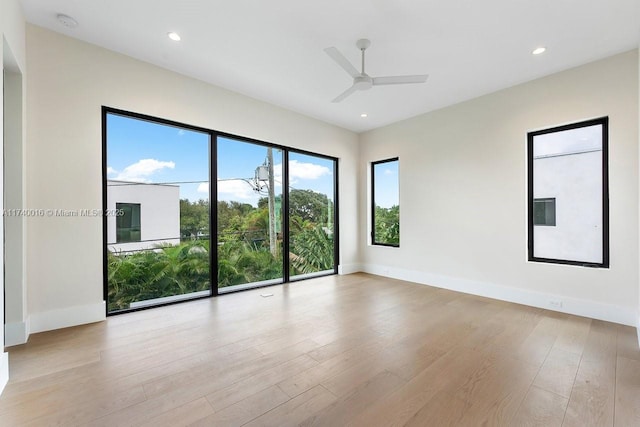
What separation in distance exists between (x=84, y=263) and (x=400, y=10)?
4.05 m

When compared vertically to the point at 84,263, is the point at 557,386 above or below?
below

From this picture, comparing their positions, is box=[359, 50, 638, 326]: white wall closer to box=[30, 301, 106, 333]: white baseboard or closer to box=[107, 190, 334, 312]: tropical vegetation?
box=[107, 190, 334, 312]: tropical vegetation

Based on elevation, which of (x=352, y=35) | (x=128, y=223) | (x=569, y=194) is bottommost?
(x=128, y=223)

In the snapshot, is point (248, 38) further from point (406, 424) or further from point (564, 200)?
point (564, 200)

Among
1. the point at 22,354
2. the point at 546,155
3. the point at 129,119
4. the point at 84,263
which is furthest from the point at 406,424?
the point at 129,119

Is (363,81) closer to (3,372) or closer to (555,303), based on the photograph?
(555,303)

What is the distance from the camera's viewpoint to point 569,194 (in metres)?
3.57

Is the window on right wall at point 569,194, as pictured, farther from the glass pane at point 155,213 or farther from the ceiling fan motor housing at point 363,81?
the glass pane at point 155,213

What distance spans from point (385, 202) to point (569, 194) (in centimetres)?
284

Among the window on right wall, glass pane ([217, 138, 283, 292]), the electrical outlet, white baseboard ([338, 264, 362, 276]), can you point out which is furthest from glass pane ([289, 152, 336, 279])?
the electrical outlet

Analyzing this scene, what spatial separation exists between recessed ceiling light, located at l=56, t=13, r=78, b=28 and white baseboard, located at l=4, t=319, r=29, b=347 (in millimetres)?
2855

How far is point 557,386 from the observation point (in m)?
1.96

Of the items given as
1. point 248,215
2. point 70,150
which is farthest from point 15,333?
point 248,215

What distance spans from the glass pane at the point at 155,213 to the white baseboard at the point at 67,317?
19 centimetres
